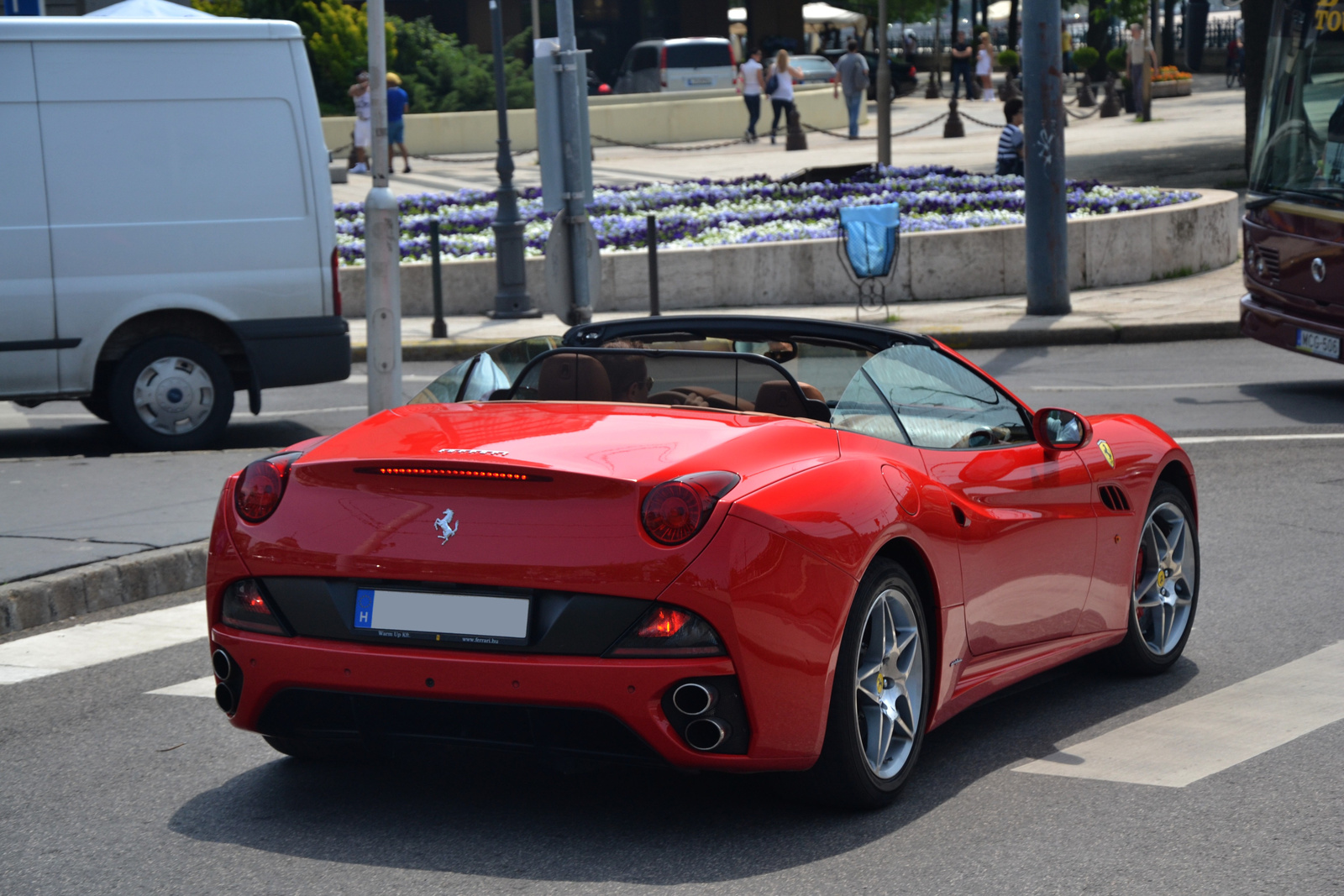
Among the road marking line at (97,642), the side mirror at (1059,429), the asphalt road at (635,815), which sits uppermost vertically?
the side mirror at (1059,429)

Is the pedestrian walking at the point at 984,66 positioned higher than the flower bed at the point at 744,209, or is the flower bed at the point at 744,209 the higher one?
the pedestrian walking at the point at 984,66

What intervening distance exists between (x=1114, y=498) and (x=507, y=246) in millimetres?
12939

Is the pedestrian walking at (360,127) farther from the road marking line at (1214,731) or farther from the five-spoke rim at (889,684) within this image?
the five-spoke rim at (889,684)

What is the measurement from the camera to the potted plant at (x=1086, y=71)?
47500 mm

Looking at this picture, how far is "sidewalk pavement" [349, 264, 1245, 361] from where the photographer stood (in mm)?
16469

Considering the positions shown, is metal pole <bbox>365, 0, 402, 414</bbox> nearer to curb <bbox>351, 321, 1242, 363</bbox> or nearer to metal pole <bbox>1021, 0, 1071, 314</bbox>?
curb <bbox>351, 321, 1242, 363</bbox>

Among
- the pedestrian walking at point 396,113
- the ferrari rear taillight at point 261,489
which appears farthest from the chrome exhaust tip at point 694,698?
the pedestrian walking at point 396,113

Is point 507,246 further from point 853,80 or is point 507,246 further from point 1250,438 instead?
point 853,80

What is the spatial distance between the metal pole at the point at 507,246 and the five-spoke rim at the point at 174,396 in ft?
22.8

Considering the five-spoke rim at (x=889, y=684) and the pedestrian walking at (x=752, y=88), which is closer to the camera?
the five-spoke rim at (x=889, y=684)

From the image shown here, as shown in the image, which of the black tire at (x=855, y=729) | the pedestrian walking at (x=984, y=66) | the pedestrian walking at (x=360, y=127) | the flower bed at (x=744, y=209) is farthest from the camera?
the pedestrian walking at (x=984, y=66)

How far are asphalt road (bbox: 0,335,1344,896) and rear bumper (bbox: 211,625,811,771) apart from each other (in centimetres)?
27

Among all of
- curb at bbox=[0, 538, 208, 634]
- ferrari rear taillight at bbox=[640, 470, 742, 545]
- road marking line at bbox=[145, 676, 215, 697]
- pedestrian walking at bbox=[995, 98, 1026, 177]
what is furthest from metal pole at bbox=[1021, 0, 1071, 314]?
ferrari rear taillight at bbox=[640, 470, 742, 545]

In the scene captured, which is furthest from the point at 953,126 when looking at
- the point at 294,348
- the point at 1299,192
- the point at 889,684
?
the point at 889,684
